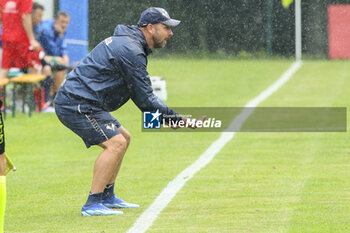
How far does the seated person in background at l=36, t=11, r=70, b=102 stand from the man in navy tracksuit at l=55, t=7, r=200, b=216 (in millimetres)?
9402

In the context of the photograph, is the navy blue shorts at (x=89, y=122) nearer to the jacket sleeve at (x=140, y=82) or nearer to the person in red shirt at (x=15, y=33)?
the jacket sleeve at (x=140, y=82)

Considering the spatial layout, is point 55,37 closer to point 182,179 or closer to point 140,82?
point 182,179

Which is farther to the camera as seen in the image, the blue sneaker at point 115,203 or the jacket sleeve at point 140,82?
the blue sneaker at point 115,203

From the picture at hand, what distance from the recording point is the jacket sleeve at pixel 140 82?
8219 millimetres

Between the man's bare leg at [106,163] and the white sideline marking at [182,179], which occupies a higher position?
the man's bare leg at [106,163]

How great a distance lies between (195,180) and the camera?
1011cm

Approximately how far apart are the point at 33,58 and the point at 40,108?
0.92 m

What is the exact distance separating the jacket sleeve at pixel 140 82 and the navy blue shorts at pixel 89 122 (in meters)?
0.35

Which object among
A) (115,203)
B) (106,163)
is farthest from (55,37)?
(106,163)

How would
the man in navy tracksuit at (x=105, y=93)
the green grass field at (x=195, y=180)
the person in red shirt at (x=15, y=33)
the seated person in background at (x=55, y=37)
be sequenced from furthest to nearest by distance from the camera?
1. the seated person in background at (x=55, y=37)
2. the person in red shirt at (x=15, y=33)
3. the man in navy tracksuit at (x=105, y=93)
4. the green grass field at (x=195, y=180)

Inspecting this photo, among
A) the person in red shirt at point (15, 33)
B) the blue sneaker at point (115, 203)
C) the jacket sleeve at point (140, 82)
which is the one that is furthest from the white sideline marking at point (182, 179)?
the person in red shirt at point (15, 33)

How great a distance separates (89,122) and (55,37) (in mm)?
9942

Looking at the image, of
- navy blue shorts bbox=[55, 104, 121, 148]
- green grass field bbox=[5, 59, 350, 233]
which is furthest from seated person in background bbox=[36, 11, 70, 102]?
navy blue shorts bbox=[55, 104, 121, 148]

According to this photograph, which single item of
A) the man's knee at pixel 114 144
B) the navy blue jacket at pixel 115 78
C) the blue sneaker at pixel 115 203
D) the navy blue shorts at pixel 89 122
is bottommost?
the blue sneaker at pixel 115 203
